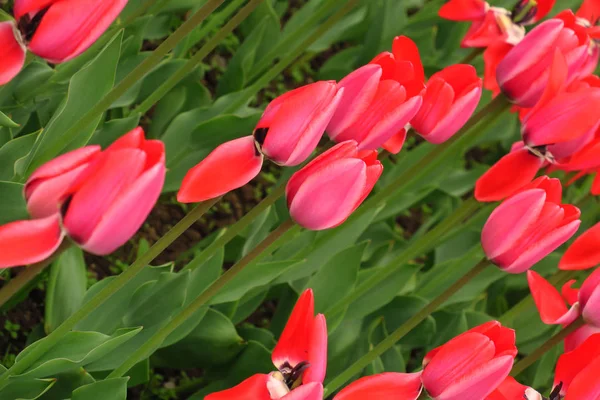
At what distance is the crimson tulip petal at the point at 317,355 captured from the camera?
2.03ft

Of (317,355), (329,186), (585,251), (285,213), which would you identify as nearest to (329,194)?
(329,186)

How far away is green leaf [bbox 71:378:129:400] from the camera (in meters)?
0.82

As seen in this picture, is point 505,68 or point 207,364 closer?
point 505,68

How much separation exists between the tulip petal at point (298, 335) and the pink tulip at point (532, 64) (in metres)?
0.28

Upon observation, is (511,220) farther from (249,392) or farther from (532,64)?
(249,392)

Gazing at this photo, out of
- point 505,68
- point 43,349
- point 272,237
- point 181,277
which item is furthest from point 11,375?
point 505,68

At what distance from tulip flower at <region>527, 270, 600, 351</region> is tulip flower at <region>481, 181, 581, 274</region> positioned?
52mm

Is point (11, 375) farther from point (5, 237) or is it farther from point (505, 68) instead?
Answer: point (505, 68)

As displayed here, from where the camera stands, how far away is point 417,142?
6.61 ft

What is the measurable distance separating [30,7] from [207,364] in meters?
0.66

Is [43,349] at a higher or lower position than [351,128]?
lower

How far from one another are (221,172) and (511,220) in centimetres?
29

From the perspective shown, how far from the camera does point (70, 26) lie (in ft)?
1.90

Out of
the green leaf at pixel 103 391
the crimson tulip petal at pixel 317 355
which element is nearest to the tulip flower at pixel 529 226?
the crimson tulip petal at pixel 317 355
